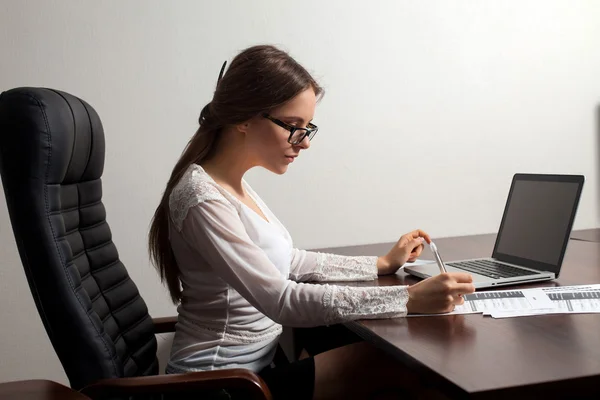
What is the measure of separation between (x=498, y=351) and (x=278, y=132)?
2.41ft

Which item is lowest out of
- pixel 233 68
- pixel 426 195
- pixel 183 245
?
pixel 426 195

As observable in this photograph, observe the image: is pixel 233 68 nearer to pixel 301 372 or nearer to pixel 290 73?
pixel 290 73

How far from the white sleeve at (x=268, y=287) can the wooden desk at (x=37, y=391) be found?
1.28 ft

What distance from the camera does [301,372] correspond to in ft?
4.60

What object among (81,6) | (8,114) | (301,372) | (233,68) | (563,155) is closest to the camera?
(8,114)

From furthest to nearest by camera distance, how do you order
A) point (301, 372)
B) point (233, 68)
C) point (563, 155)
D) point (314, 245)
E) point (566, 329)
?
1. point (563, 155)
2. point (314, 245)
3. point (233, 68)
4. point (301, 372)
5. point (566, 329)

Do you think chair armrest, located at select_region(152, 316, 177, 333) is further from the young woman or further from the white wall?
the white wall

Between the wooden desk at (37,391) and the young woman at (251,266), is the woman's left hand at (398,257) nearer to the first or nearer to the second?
the young woman at (251,266)

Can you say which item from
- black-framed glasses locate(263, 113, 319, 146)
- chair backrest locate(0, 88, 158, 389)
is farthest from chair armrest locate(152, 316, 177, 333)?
black-framed glasses locate(263, 113, 319, 146)

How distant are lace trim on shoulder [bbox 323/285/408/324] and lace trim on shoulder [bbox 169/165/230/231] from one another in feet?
1.09

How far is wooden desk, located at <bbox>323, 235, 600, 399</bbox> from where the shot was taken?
34.1 inches

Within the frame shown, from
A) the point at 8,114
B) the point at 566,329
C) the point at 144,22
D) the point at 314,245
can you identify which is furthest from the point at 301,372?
the point at 144,22

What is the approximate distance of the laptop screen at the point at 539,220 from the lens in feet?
5.08

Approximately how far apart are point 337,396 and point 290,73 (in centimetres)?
74
